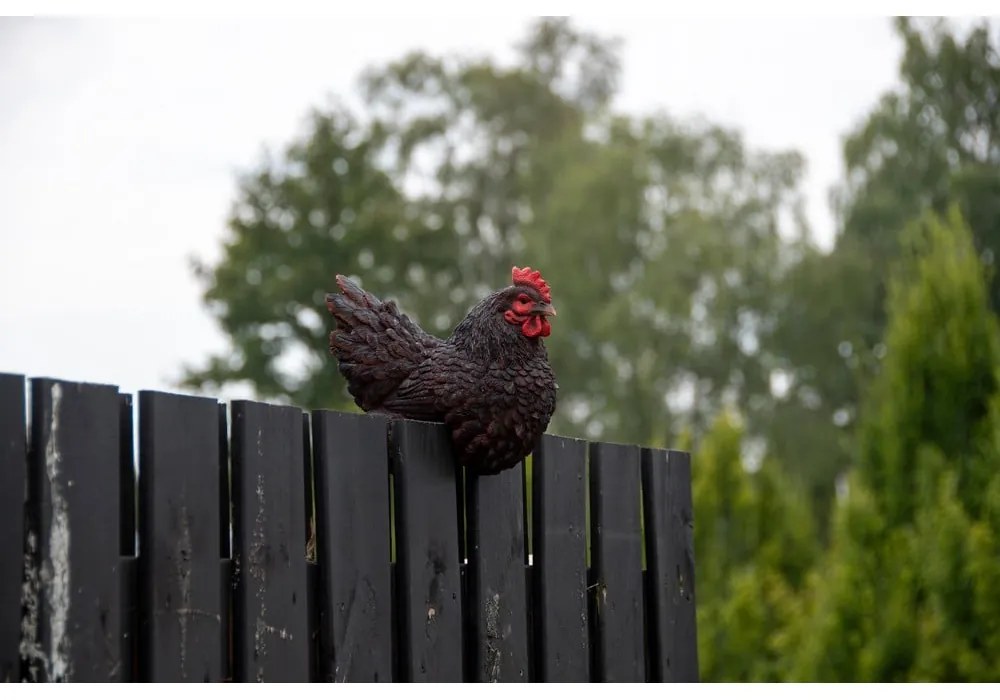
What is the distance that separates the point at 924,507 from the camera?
8828 mm

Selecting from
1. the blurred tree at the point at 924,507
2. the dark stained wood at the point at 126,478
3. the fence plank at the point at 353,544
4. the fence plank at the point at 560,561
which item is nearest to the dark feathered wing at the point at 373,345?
the fence plank at the point at 353,544

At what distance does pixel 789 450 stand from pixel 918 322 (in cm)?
968

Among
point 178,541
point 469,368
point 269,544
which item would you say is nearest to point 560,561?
point 469,368

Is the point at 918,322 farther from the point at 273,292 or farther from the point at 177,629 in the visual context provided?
the point at 273,292

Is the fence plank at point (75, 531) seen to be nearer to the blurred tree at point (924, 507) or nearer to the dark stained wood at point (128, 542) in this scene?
the dark stained wood at point (128, 542)

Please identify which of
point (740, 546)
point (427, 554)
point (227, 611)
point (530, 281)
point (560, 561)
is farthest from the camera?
point (740, 546)

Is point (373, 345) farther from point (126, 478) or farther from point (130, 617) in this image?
point (130, 617)

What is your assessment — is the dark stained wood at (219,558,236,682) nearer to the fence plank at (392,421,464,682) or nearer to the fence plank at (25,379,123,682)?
the fence plank at (25,379,123,682)

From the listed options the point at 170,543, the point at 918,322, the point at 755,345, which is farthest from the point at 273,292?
the point at 170,543

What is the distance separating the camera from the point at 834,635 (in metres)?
8.96

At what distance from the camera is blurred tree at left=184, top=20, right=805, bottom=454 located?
18828 mm

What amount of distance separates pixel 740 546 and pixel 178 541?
9.26 metres

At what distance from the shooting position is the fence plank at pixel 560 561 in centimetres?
340

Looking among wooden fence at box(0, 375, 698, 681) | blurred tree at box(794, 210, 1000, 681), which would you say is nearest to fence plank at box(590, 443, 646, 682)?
wooden fence at box(0, 375, 698, 681)
